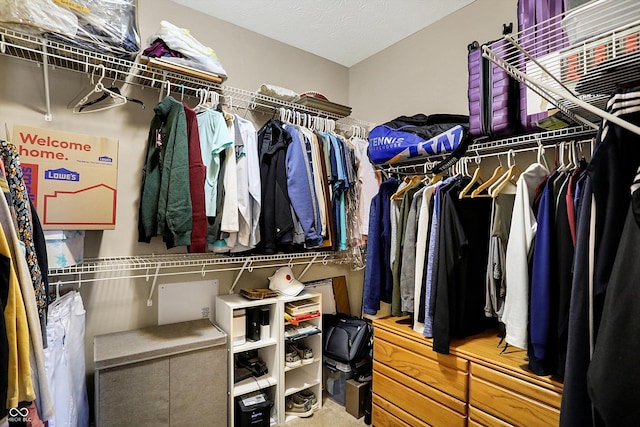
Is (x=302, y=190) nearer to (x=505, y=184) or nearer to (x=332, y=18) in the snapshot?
(x=505, y=184)

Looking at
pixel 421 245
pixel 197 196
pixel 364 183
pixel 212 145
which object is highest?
pixel 212 145

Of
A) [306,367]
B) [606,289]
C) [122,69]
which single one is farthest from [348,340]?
[122,69]

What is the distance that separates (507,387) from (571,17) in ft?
4.45

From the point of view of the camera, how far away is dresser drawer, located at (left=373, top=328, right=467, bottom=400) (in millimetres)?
1583

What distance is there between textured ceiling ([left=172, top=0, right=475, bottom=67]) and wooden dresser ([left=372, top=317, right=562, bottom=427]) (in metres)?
1.98

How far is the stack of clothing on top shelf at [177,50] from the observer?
1758 mm

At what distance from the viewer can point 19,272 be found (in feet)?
Answer: 3.01

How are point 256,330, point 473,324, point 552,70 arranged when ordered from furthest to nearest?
point 256,330 → point 473,324 → point 552,70

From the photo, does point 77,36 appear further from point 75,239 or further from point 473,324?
point 473,324

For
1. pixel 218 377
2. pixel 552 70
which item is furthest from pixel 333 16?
pixel 218 377

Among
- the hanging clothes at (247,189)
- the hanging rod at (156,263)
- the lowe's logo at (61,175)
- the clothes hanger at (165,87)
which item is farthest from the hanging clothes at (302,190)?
the lowe's logo at (61,175)

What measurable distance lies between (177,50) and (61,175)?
848 mm

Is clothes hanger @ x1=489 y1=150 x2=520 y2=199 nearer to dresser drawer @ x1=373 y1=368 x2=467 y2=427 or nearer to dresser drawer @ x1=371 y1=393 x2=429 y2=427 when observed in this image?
dresser drawer @ x1=373 y1=368 x2=467 y2=427

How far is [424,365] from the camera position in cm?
172
